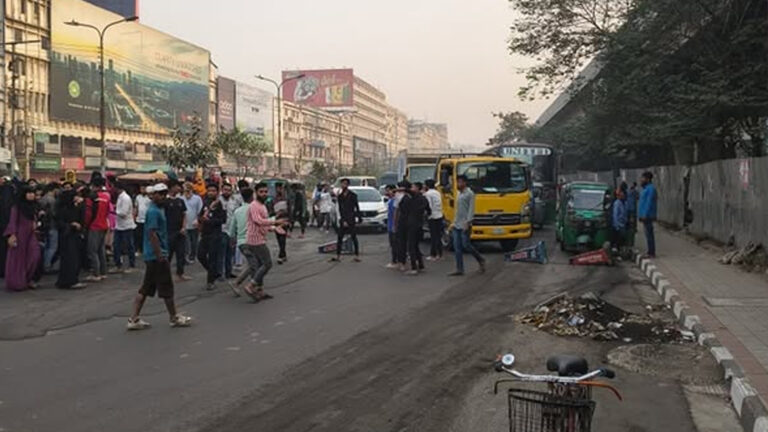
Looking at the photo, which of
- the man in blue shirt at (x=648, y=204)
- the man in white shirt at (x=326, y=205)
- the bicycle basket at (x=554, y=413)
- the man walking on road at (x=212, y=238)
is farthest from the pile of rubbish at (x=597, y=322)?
the man in white shirt at (x=326, y=205)

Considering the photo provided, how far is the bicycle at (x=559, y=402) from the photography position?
3.32 metres

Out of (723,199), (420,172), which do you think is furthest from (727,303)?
(420,172)

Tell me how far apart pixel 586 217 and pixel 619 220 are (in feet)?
2.67

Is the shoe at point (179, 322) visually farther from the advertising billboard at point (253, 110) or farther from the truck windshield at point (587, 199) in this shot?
the advertising billboard at point (253, 110)

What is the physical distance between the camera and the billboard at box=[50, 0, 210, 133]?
5672 cm

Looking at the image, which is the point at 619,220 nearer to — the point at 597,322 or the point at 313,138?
the point at 597,322

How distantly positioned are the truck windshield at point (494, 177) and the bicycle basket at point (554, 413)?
50.1ft

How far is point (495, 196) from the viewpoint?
60.2 ft

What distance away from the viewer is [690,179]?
78.1 feet

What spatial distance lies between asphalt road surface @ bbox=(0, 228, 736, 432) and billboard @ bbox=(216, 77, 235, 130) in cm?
7856

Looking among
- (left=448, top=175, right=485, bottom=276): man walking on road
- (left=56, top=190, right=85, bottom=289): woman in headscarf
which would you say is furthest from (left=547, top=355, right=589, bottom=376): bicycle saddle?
(left=56, top=190, right=85, bottom=289): woman in headscarf

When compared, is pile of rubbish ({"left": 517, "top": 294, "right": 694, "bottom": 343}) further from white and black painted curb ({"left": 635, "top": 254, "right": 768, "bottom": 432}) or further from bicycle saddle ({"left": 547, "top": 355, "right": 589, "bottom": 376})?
A: bicycle saddle ({"left": 547, "top": 355, "right": 589, "bottom": 376})

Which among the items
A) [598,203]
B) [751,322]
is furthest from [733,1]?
[751,322]

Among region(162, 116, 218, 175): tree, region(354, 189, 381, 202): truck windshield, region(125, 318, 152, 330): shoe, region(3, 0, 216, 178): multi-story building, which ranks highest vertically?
region(3, 0, 216, 178): multi-story building
